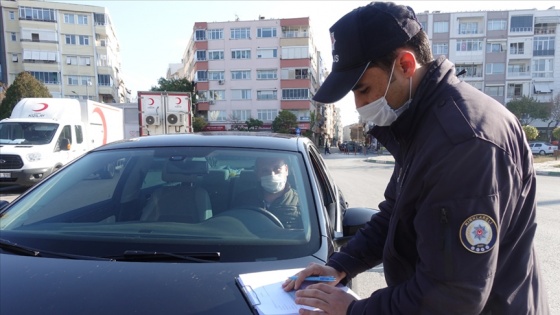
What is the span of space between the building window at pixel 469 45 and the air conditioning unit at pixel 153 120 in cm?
4998

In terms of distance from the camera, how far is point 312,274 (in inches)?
56.7

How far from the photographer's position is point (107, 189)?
2826 millimetres

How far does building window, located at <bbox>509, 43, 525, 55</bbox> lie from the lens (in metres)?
53.1

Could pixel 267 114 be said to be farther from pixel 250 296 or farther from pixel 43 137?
pixel 250 296

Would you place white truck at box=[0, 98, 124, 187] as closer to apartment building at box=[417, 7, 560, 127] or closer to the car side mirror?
the car side mirror

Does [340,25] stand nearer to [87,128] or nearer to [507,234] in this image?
[507,234]

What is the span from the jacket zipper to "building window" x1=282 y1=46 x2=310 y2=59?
174ft

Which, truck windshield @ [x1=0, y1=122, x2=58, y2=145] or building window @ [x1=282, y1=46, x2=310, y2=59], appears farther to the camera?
building window @ [x1=282, y1=46, x2=310, y2=59]

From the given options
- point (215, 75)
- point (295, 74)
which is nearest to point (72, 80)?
point (215, 75)

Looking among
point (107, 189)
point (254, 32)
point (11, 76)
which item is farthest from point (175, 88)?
point (107, 189)

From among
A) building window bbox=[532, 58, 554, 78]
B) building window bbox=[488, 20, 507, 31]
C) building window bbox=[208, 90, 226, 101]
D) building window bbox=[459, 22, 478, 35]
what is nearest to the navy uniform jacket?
building window bbox=[208, 90, 226, 101]

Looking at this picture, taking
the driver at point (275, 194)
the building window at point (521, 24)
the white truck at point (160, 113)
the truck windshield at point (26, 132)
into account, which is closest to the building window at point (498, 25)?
the building window at point (521, 24)

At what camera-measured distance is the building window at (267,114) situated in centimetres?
5312

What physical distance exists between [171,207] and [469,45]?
6028cm
